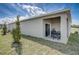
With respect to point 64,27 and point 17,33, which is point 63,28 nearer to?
point 64,27

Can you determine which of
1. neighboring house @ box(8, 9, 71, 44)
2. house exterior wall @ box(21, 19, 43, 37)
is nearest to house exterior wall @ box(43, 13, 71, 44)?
neighboring house @ box(8, 9, 71, 44)

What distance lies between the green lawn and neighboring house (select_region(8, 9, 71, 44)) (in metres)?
0.10

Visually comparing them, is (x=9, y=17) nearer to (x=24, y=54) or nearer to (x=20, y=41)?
(x=20, y=41)

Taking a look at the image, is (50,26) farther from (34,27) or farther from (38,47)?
(38,47)

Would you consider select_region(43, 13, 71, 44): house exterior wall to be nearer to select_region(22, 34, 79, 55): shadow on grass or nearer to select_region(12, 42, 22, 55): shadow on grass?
select_region(22, 34, 79, 55): shadow on grass

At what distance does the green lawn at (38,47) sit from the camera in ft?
11.4

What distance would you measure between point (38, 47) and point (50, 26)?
406 mm

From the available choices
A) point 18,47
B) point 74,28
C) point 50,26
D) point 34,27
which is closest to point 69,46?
point 74,28

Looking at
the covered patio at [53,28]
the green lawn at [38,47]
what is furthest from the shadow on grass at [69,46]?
the covered patio at [53,28]

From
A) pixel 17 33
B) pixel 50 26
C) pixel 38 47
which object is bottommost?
pixel 38 47

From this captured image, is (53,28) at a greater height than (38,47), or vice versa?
(53,28)

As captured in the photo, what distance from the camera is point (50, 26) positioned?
140 inches

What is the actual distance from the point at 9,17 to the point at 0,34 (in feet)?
1.07

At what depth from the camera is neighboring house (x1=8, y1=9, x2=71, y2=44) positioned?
346 cm
